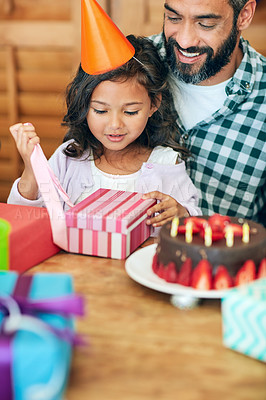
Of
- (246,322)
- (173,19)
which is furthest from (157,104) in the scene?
(246,322)

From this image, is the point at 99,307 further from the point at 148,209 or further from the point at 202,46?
the point at 202,46

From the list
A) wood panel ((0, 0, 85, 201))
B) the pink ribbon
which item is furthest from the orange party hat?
wood panel ((0, 0, 85, 201))

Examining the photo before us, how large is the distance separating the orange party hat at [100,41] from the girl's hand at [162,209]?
0.36 m

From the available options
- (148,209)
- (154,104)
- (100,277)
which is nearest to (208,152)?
(154,104)

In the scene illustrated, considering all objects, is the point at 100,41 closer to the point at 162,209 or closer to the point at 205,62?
the point at 162,209

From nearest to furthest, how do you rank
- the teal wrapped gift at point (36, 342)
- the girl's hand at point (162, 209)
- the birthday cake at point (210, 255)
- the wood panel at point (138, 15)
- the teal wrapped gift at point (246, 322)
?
1. the teal wrapped gift at point (36, 342)
2. the teal wrapped gift at point (246, 322)
3. the birthday cake at point (210, 255)
4. the girl's hand at point (162, 209)
5. the wood panel at point (138, 15)

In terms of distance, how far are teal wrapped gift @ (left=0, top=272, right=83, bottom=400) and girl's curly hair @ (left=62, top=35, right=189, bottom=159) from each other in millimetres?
981

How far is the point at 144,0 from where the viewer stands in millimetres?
2740

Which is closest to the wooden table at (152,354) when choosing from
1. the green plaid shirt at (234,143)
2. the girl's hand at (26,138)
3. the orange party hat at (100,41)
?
the girl's hand at (26,138)

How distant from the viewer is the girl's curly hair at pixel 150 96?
1710mm

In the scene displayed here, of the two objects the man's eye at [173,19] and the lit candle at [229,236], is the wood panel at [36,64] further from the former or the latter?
the lit candle at [229,236]

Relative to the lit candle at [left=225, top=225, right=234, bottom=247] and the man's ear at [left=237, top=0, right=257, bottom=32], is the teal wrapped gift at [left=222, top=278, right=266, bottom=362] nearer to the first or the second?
the lit candle at [left=225, top=225, right=234, bottom=247]

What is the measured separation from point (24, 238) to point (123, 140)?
0.65 m

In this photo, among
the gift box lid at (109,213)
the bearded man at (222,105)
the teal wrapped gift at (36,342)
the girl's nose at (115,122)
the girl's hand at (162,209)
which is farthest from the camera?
the bearded man at (222,105)
